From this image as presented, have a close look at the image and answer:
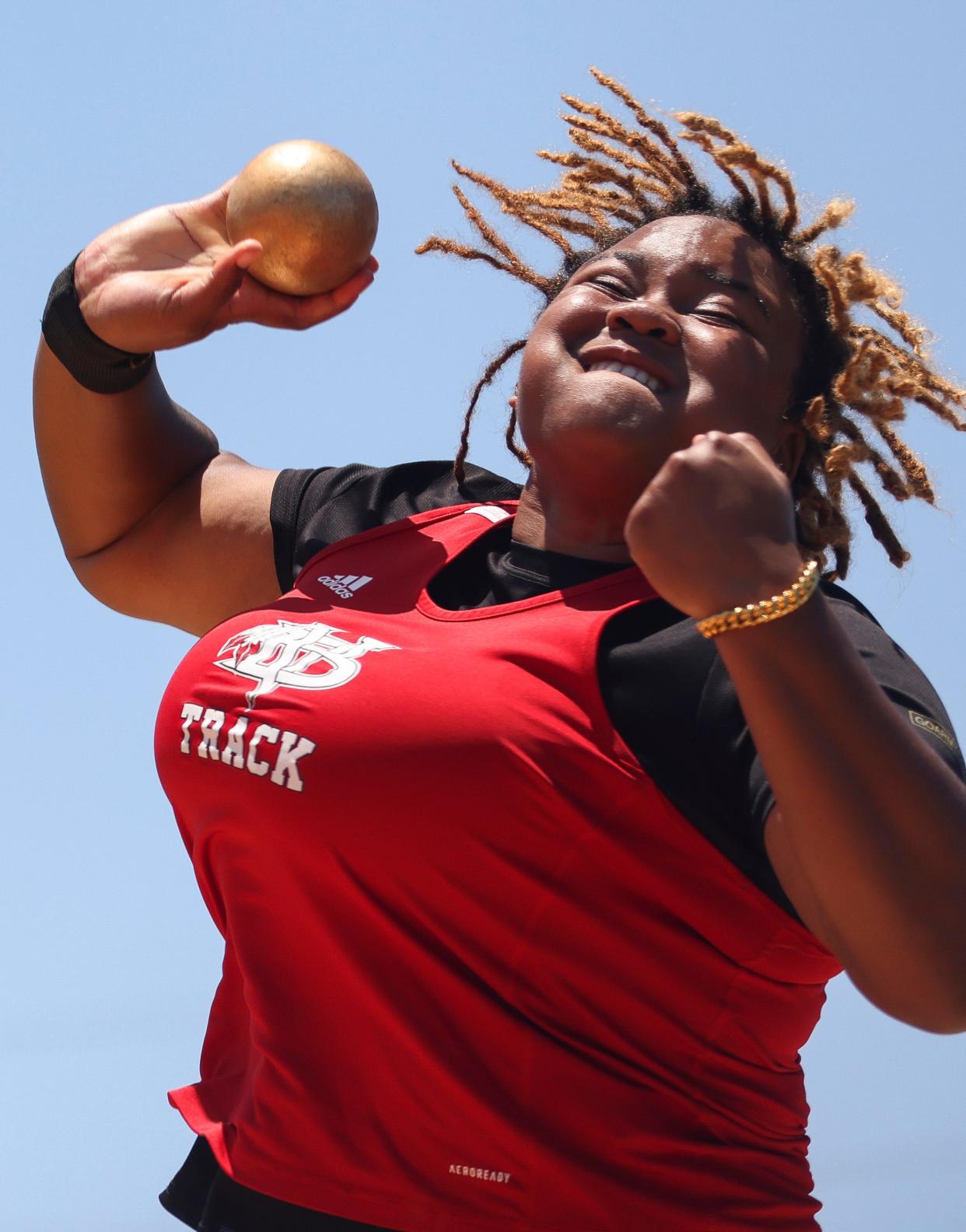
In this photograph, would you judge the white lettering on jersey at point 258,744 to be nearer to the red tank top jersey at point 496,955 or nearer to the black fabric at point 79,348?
the red tank top jersey at point 496,955

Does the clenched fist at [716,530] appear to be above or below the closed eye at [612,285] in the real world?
below

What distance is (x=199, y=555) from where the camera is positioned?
13.7ft

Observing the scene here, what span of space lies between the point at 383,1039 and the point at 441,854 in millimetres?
382

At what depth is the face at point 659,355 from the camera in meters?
3.38

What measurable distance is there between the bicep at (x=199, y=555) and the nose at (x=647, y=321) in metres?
1.01

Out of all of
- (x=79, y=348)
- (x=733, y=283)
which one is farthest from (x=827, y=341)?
(x=79, y=348)

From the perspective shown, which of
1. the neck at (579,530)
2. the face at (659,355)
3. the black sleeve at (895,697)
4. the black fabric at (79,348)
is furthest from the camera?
the black fabric at (79,348)

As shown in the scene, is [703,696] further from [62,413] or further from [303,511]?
[62,413]

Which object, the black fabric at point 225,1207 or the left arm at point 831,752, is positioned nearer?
the left arm at point 831,752

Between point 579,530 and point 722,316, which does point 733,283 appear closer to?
point 722,316

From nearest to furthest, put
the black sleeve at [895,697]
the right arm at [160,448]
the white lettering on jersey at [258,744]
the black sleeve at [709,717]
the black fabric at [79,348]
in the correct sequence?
the black sleeve at [895,697]
the black sleeve at [709,717]
the white lettering on jersey at [258,744]
the right arm at [160,448]
the black fabric at [79,348]

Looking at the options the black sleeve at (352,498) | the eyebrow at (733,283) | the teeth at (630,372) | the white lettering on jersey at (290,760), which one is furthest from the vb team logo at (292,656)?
the eyebrow at (733,283)

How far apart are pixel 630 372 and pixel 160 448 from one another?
131cm

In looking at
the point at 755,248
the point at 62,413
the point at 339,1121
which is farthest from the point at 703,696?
the point at 62,413
